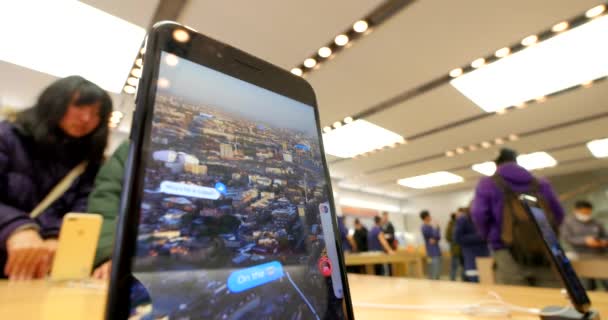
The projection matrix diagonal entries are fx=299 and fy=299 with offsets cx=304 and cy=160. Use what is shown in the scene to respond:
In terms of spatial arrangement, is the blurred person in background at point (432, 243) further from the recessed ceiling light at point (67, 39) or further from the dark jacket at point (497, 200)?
the recessed ceiling light at point (67, 39)

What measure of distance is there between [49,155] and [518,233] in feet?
5.18

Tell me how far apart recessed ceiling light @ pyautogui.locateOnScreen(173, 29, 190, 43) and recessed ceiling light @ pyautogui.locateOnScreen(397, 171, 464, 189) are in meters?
6.46

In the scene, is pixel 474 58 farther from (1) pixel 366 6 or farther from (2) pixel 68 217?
(2) pixel 68 217

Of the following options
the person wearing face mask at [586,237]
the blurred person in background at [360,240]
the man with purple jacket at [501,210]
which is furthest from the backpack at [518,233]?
the blurred person in background at [360,240]

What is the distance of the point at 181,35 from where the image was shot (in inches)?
11.2

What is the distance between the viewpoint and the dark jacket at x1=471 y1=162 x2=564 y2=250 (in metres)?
1.29

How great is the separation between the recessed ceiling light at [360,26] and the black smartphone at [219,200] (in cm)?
180

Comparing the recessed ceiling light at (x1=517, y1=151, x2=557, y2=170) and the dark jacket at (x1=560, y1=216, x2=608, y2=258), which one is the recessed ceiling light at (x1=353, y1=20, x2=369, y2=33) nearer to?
the dark jacket at (x1=560, y1=216, x2=608, y2=258)

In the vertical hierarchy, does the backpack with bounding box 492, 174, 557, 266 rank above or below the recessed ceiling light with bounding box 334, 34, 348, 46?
below

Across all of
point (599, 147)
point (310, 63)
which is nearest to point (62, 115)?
point (310, 63)

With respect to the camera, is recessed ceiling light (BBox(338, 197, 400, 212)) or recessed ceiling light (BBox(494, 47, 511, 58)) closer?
recessed ceiling light (BBox(494, 47, 511, 58))

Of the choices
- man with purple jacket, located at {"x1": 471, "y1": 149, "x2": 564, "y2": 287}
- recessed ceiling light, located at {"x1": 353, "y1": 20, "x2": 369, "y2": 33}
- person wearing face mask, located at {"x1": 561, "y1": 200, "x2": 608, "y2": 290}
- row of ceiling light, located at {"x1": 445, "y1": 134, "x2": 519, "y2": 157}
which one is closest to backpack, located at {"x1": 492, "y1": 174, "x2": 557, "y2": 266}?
man with purple jacket, located at {"x1": 471, "y1": 149, "x2": 564, "y2": 287}

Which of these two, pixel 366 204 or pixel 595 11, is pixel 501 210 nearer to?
pixel 595 11

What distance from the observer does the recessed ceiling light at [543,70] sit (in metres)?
2.09
